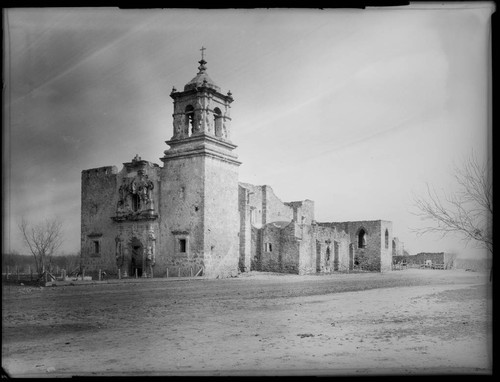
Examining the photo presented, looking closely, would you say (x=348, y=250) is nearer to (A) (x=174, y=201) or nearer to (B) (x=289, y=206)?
(B) (x=289, y=206)

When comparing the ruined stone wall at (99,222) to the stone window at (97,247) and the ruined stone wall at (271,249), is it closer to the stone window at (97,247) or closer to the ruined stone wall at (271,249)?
the stone window at (97,247)

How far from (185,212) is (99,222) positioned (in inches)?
165

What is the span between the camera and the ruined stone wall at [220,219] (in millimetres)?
20328

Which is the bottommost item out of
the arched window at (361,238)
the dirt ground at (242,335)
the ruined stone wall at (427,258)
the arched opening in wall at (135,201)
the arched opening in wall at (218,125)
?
the ruined stone wall at (427,258)

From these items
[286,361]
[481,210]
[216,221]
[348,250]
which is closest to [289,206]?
[348,250]

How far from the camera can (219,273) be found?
20.3 meters

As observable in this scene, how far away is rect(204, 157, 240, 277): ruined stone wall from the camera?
66.7 ft

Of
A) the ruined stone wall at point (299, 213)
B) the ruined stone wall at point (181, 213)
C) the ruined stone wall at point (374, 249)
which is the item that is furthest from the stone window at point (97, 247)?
the ruined stone wall at point (374, 249)

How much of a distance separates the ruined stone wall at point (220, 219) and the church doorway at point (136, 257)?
136 inches

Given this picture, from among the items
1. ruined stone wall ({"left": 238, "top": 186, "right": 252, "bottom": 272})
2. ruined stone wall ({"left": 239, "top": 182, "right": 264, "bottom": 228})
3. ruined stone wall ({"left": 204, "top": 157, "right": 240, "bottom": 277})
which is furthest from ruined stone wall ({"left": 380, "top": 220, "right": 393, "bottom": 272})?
ruined stone wall ({"left": 204, "top": 157, "right": 240, "bottom": 277})

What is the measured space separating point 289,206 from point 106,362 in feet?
73.5

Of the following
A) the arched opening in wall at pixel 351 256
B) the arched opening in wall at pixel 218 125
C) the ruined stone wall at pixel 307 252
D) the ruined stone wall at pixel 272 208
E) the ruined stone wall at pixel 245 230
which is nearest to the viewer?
the arched opening in wall at pixel 218 125

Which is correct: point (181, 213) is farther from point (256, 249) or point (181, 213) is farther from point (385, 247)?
point (385, 247)

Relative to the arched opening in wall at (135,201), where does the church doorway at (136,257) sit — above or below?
below
